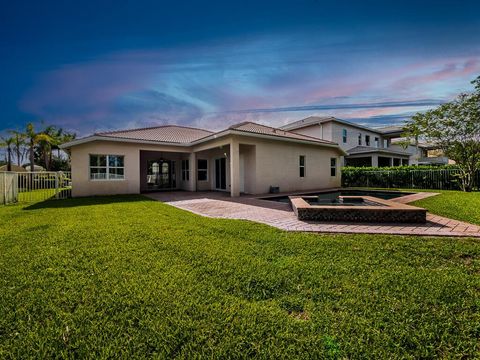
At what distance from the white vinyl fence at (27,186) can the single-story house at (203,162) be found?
0.96 m

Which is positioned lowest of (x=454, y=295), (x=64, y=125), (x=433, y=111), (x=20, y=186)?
(x=454, y=295)

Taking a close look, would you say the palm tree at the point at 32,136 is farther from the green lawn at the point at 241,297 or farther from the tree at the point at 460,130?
the tree at the point at 460,130

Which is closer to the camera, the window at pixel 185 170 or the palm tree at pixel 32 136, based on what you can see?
the window at pixel 185 170

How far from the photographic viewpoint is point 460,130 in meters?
14.9

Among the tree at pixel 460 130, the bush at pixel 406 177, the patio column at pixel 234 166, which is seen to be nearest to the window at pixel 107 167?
the patio column at pixel 234 166

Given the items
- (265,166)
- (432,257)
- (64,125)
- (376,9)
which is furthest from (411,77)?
(64,125)

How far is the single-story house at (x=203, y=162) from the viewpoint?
13359mm

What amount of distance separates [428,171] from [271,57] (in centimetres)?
1539

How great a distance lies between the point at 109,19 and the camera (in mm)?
9273

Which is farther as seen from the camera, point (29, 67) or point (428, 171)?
point (428, 171)

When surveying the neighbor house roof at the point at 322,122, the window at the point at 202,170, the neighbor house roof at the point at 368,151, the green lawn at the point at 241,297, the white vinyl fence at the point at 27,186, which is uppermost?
the neighbor house roof at the point at 322,122

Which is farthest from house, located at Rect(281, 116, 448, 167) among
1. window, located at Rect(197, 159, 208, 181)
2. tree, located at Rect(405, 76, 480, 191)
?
window, located at Rect(197, 159, 208, 181)

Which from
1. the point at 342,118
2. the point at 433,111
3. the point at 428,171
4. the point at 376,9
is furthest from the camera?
the point at 342,118

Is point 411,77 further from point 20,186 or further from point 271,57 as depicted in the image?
point 20,186
